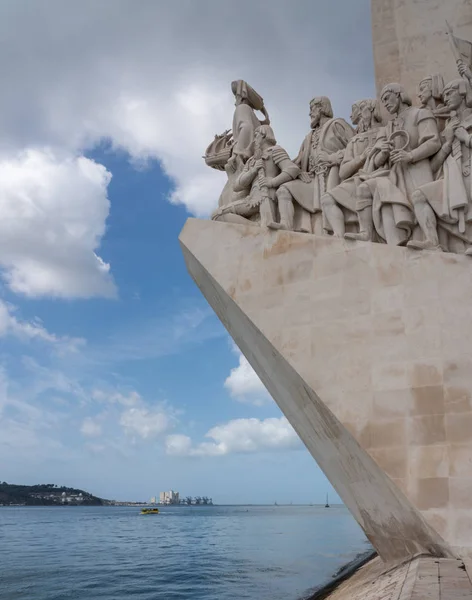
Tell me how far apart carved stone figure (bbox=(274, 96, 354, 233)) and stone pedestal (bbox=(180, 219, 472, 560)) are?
515mm

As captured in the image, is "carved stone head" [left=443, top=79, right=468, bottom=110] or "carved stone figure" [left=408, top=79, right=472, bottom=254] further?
"carved stone head" [left=443, top=79, right=468, bottom=110]

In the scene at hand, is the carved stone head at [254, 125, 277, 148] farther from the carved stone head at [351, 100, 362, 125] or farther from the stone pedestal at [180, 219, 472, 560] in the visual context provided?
the stone pedestal at [180, 219, 472, 560]

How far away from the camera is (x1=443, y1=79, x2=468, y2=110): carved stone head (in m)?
7.12

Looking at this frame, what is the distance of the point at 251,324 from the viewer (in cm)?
713

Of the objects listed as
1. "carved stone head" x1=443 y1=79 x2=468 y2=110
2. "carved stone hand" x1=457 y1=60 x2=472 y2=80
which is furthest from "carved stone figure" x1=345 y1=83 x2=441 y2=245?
"carved stone hand" x1=457 y1=60 x2=472 y2=80

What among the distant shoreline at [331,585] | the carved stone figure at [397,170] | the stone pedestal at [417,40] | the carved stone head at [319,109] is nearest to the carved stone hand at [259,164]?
the carved stone head at [319,109]

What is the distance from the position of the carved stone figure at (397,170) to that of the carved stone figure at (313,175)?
63cm

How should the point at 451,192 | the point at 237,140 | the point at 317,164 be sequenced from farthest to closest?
the point at 237,140
the point at 317,164
the point at 451,192

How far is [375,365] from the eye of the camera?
6184mm

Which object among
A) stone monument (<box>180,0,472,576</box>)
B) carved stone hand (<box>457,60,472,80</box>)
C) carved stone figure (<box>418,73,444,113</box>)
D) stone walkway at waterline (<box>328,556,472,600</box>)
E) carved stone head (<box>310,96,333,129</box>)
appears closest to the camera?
stone walkway at waterline (<box>328,556,472,600</box>)

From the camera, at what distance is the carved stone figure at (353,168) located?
23.8 feet

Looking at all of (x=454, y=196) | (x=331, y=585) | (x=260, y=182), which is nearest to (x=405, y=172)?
(x=454, y=196)

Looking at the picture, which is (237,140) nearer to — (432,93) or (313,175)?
(313,175)

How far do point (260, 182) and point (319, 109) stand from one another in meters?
1.42
